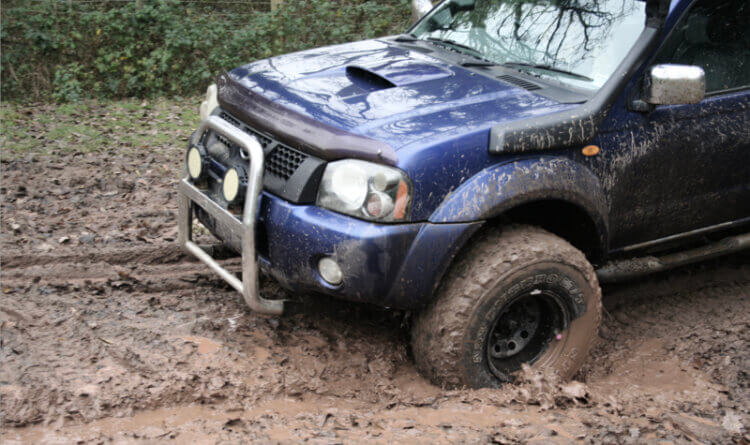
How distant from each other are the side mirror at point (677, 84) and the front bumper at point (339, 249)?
110 centimetres

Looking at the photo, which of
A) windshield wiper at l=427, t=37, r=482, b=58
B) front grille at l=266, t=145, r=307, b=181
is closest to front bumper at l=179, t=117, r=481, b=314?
front grille at l=266, t=145, r=307, b=181

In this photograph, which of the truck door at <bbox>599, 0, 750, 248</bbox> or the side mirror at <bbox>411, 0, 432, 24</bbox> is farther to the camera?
the side mirror at <bbox>411, 0, 432, 24</bbox>

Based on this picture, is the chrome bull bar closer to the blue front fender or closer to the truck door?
the blue front fender

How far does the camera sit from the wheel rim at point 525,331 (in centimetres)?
334

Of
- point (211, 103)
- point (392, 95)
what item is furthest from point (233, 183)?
point (211, 103)

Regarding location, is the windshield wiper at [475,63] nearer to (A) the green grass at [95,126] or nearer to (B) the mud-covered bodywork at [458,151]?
(B) the mud-covered bodywork at [458,151]

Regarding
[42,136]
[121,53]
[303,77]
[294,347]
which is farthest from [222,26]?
[294,347]

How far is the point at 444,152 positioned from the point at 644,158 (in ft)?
3.84

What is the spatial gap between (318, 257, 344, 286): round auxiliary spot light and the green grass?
416 centimetres

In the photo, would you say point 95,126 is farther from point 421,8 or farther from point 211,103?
point 421,8

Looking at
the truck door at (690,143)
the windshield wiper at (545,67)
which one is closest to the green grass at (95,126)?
the windshield wiper at (545,67)

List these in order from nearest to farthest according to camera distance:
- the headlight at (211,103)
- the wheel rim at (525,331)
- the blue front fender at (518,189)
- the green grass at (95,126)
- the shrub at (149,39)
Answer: the blue front fender at (518,189)
the wheel rim at (525,331)
the headlight at (211,103)
the green grass at (95,126)
the shrub at (149,39)

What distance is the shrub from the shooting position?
864 cm

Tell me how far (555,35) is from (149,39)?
22.7 feet
